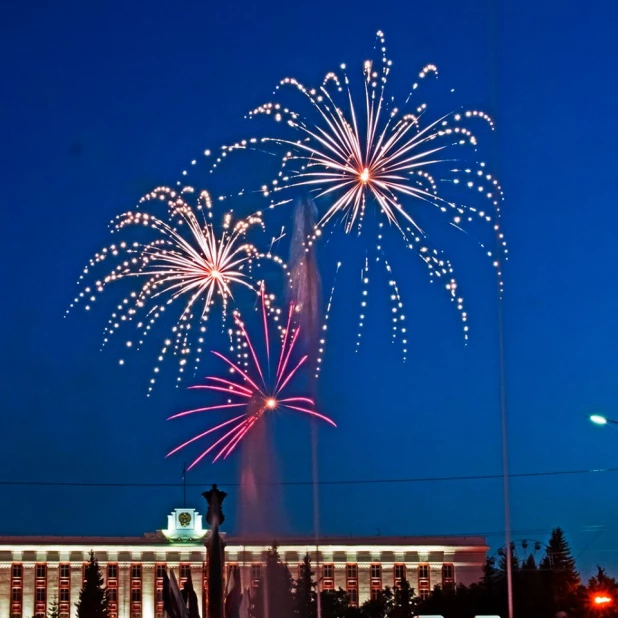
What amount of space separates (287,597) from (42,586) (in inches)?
1260

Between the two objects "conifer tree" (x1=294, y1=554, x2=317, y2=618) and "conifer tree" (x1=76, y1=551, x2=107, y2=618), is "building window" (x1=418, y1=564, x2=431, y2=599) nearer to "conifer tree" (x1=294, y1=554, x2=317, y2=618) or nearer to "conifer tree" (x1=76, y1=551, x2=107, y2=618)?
"conifer tree" (x1=294, y1=554, x2=317, y2=618)

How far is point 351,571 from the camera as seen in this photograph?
10162cm

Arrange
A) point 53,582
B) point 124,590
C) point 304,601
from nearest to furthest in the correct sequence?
1. point 304,601
2. point 124,590
3. point 53,582

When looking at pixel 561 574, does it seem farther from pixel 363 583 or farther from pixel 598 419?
pixel 598 419

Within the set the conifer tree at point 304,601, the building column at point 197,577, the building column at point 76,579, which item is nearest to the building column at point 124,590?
the building column at point 76,579

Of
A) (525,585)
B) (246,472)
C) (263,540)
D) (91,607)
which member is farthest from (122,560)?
(246,472)

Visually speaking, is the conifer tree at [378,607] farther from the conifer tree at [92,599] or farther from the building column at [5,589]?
the building column at [5,589]

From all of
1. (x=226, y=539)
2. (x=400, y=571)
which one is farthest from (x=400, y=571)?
(x=226, y=539)

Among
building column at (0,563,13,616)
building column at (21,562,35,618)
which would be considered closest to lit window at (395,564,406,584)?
building column at (21,562,35,618)

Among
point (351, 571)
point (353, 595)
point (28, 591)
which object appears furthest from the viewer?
point (351, 571)

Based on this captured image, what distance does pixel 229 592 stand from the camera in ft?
111

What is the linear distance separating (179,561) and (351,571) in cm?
1427

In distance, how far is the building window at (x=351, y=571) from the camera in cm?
10144

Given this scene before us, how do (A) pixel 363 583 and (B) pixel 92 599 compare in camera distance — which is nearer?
(B) pixel 92 599
